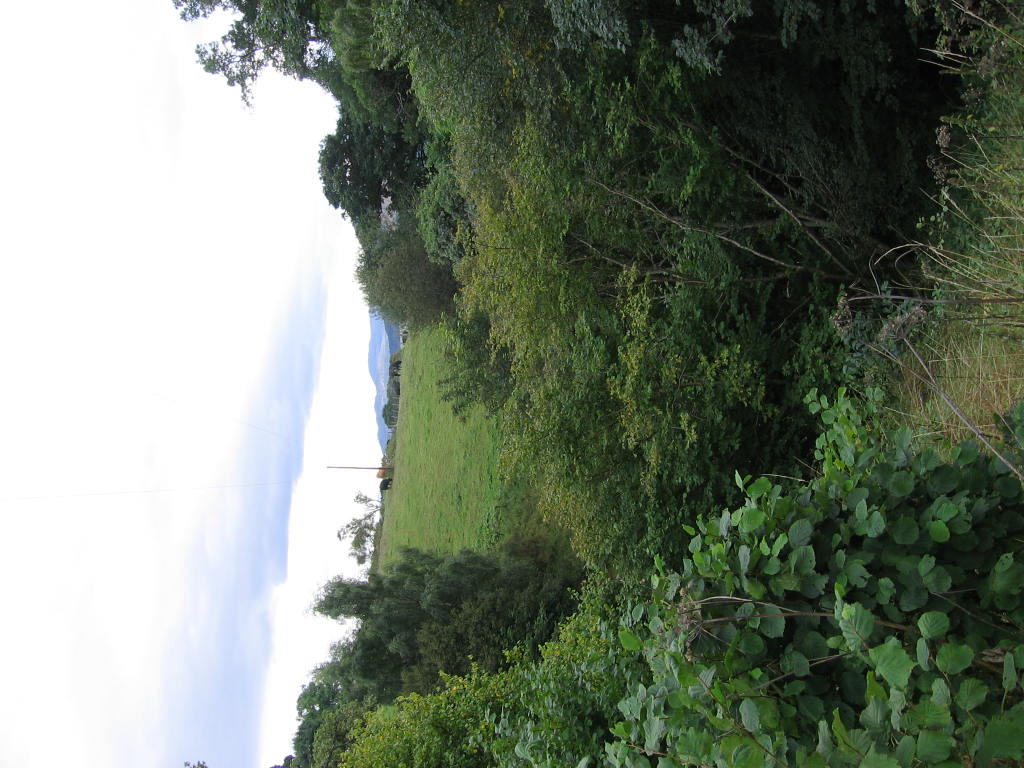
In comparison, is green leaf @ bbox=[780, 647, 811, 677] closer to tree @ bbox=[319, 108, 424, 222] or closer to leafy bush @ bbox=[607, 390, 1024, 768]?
leafy bush @ bbox=[607, 390, 1024, 768]

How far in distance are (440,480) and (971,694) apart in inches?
898

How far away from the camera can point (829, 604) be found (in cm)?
293

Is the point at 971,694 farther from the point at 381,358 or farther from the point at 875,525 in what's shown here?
the point at 381,358

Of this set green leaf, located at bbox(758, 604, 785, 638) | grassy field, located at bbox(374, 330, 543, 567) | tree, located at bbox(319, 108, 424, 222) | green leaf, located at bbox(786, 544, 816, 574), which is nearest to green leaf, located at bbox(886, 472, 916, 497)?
green leaf, located at bbox(786, 544, 816, 574)

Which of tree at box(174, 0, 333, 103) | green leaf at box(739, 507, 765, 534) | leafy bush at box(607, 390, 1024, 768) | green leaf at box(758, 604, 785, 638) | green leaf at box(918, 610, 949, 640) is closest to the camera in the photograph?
green leaf at box(918, 610, 949, 640)

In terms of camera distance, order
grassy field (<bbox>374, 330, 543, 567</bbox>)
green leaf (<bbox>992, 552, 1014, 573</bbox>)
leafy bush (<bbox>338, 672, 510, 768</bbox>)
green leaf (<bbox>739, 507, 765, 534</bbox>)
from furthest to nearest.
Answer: grassy field (<bbox>374, 330, 543, 567</bbox>), leafy bush (<bbox>338, 672, 510, 768</bbox>), green leaf (<bbox>739, 507, 765, 534</bbox>), green leaf (<bbox>992, 552, 1014, 573</bbox>)

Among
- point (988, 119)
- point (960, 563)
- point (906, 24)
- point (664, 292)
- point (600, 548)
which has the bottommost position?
point (600, 548)

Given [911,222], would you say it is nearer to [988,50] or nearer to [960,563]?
[988,50]

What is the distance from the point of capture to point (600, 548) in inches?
391

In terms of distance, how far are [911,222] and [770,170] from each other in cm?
178

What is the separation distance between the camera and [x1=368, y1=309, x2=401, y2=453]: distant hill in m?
37.5

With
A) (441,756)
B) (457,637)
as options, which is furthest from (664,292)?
(457,637)

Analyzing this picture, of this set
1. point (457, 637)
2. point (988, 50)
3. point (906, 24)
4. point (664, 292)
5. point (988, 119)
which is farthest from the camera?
point (457, 637)

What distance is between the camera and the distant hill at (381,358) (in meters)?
37.5
